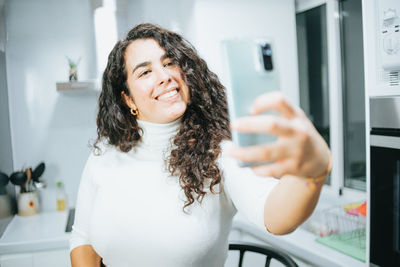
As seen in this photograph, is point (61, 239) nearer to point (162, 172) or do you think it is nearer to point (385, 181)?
point (162, 172)

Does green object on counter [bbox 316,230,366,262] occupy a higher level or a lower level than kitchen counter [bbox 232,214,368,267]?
higher

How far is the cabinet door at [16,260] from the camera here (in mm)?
1471

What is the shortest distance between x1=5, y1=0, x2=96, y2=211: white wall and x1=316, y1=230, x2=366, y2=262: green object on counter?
138 cm

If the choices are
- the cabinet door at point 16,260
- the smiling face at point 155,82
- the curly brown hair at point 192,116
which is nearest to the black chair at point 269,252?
the curly brown hair at point 192,116

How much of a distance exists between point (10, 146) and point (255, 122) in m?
1.89

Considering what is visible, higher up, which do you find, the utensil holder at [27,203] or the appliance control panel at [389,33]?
the appliance control panel at [389,33]

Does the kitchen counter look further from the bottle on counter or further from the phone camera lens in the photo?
the bottle on counter

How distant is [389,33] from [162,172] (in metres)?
0.71

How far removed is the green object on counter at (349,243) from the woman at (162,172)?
1.74 feet

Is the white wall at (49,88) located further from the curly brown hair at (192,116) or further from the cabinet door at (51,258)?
the curly brown hair at (192,116)

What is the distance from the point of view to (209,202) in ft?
2.84

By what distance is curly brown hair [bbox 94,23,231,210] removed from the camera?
2.80ft

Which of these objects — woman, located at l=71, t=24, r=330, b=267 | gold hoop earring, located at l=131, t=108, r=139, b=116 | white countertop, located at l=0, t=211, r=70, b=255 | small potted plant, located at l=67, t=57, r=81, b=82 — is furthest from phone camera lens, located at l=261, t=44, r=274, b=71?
small potted plant, located at l=67, t=57, r=81, b=82

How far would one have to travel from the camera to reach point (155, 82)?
0.85m
